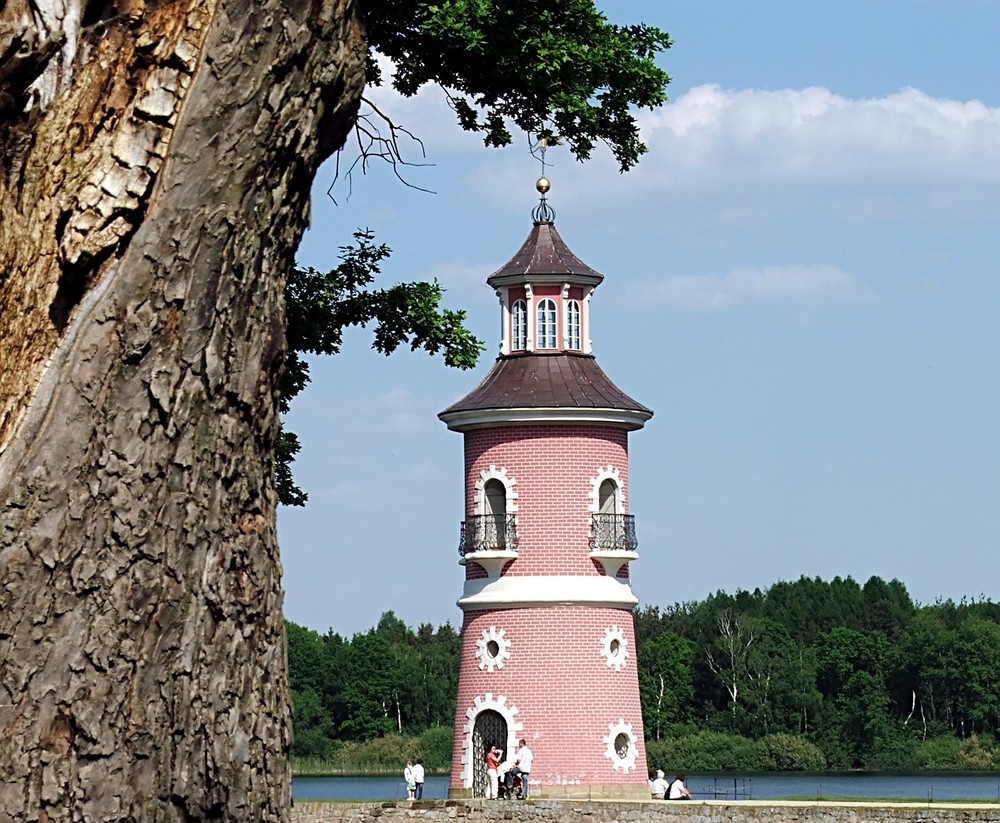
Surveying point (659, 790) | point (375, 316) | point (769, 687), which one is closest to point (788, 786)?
point (659, 790)

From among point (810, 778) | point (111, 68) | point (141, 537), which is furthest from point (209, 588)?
point (810, 778)

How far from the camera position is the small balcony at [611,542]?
28.9 m

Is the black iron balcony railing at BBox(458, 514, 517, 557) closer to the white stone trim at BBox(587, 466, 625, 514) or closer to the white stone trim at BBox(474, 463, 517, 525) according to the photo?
the white stone trim at BBox(474, 463, 517, 525)

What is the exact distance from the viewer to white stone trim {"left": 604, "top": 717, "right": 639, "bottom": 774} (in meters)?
28.1

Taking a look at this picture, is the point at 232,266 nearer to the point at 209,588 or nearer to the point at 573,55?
the point at 209,588

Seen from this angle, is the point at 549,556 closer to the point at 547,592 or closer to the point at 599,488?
the point at 547,592

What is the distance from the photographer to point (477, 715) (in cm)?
2866

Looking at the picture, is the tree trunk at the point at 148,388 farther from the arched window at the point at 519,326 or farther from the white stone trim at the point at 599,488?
the arched window at the point at 519,326

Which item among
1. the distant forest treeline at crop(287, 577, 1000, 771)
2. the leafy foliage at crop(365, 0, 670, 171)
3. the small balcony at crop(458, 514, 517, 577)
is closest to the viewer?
the leafy foliage at crop(365, 0, 670, 171)

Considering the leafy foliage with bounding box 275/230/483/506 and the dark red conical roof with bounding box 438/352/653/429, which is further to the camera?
the dark red conical roof with bounding box 438/352/653/429

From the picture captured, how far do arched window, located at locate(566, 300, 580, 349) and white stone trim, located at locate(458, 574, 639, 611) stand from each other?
139 inches

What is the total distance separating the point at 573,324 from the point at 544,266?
95 centimetres

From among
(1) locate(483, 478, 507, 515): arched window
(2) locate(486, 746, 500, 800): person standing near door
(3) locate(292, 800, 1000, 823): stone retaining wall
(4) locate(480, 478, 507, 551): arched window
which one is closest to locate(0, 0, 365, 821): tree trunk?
(3) locate(292, 800, 1000, 823): stone retaining wall

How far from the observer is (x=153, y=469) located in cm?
468
